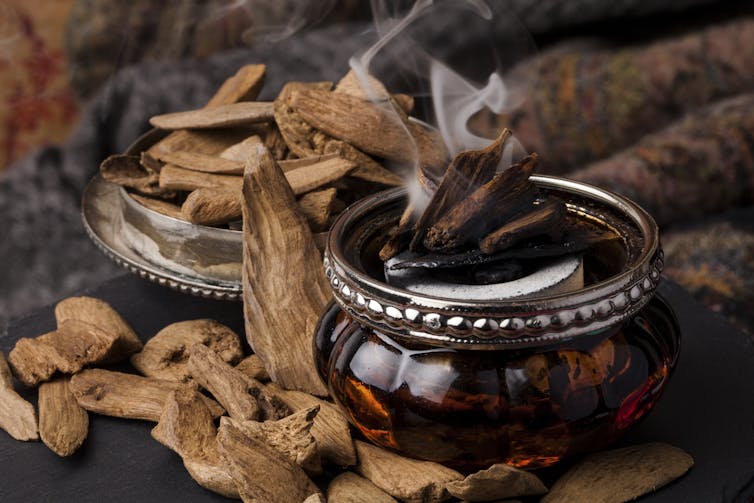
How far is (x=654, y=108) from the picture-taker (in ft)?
5.83

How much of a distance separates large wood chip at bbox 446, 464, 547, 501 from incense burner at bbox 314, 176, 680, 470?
0.02 m

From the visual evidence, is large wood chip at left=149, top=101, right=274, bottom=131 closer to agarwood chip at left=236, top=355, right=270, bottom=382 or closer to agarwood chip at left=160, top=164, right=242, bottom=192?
agarwood chip at left=160, top=164, right=242, bottom=192

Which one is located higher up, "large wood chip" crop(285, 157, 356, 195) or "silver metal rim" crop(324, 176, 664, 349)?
"silver metal rim" crop(324, 176, 664, 349)

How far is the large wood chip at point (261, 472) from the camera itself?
1.91 feet

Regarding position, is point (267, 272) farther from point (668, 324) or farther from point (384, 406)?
point (668, 324)

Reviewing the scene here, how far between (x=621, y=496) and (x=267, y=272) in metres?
0.32

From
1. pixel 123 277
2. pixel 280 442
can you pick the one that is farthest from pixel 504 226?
pixel 123 277

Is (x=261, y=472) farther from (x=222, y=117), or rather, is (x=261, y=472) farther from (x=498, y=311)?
(x=222, y=117)

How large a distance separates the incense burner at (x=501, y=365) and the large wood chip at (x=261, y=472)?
0.06 m

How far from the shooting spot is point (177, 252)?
0.82 m

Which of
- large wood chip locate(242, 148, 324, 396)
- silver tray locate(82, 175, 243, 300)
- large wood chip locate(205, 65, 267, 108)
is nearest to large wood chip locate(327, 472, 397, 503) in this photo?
large wood chip locate(242, 148, 324, 396)

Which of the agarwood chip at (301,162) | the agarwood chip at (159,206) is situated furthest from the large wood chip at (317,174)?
the agarwood chip at (159,206)

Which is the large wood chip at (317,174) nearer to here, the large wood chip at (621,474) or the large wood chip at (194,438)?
the large wood chip at (194,438)

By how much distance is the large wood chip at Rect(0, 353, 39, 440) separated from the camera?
0.70 meters
